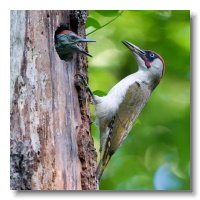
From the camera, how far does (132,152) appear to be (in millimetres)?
2965

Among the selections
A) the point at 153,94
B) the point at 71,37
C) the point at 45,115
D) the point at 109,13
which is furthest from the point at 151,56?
the point at 45,115

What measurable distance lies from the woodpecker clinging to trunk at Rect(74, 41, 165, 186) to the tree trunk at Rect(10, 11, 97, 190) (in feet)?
0.66

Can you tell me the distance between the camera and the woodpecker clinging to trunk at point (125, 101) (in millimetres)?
2729

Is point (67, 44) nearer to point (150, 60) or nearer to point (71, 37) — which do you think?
point (71, 37)

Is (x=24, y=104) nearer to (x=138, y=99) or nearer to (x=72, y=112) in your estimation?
(x=72, y=112)

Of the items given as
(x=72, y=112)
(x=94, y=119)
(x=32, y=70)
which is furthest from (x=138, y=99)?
(x=32, y=70)

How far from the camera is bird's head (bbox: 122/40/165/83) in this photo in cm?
279

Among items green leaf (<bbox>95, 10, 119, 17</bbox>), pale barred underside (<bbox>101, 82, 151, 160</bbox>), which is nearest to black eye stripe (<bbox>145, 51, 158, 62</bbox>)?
pale barred underside (<bbox>101, 82, 151, 160</bbox>)

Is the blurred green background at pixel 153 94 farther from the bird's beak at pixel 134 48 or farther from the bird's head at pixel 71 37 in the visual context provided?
the bird's head at pixel 71 37

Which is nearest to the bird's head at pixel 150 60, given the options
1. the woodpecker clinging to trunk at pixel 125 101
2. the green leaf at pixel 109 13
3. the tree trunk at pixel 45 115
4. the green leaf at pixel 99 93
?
the woodpecker clinging to trunk at pixel 125 101

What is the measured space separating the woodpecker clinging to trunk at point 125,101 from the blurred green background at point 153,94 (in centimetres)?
4

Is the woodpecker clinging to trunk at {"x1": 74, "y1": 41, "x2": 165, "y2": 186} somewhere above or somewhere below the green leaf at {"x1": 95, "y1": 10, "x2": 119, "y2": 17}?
below

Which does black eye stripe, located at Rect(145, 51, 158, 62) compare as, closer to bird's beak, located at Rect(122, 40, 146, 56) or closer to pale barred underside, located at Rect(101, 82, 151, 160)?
bird's beak, located at Rect(122, 40, 146, 56)
